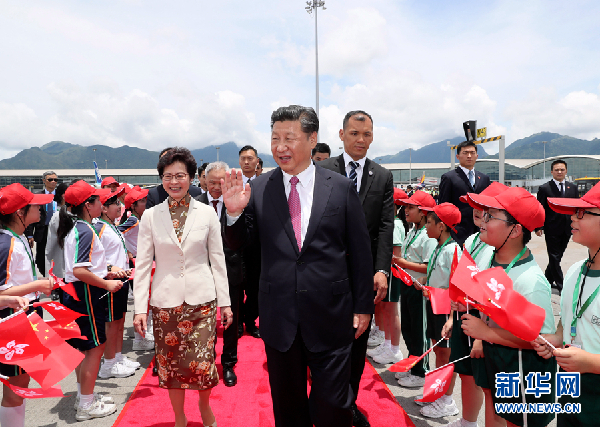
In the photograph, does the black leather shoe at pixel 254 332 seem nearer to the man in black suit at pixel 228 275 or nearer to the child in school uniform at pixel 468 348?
the man in black suit at pixel 228 275

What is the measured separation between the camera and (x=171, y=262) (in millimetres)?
2686

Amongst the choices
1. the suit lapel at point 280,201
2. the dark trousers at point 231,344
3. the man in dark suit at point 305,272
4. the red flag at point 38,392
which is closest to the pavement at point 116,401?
the dark trousers at point 231,344

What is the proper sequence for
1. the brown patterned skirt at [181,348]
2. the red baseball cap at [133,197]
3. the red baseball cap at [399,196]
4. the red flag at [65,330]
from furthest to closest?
the red baseball cap at [133,197], the red baseball cap at [399,196], the brown patterned skirt at [181,348], the red flag at [65,330]

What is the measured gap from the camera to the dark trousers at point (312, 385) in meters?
2.06

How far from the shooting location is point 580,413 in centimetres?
174

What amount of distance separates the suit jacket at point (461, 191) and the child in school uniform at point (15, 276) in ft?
15.6

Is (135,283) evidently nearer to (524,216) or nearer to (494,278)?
(494,278)

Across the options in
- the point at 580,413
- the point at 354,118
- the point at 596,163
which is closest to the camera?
the point at 580,413

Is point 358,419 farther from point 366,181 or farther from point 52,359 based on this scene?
point 52,359

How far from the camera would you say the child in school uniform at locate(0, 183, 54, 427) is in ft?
7.95

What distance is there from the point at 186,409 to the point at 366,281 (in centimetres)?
240

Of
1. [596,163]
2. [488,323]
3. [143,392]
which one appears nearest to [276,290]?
[488,323]

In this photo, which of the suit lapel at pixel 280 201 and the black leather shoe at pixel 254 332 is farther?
the black leather shoe at pixel 254 332

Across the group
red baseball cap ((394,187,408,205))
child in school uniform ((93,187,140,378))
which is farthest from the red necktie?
red baseball cap ((394,187,408,205))
